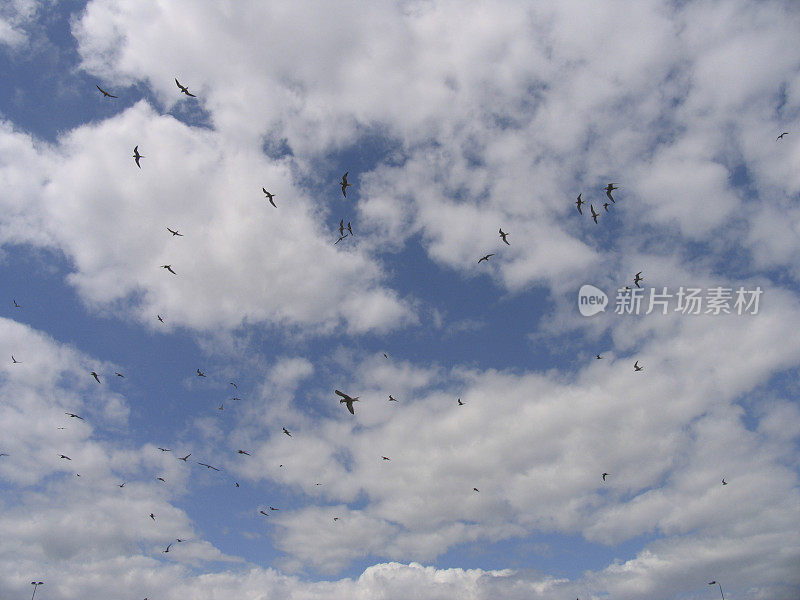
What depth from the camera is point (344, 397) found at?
25594mm

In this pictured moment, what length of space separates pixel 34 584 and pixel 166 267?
435 ft

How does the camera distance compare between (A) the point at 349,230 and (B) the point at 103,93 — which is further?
(A) the point at 349,230

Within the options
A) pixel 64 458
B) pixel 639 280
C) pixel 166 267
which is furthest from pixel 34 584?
pixel 639 280

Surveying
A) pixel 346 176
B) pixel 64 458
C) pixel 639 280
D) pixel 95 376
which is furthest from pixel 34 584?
pixel 639 280

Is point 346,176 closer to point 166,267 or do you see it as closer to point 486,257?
point 486,257

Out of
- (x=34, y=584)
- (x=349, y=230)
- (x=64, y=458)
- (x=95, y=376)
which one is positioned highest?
(x=349, y=230)

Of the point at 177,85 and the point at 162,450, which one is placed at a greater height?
the point at 177,85

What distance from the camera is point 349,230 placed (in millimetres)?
44094

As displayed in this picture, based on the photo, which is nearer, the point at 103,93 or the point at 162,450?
the point at 103,93

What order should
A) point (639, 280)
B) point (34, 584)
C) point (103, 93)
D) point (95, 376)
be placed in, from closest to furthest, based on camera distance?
1. point (103, 93)
2. point (639, 280)
3. point (95, 376)
4. point (34, 584)

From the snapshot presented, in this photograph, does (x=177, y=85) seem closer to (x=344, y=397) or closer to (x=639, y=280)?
(x=344, y=397)

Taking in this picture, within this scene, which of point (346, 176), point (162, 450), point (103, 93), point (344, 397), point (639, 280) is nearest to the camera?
point (344, 397)

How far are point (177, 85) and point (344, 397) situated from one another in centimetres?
2896

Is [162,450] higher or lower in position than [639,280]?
lower
